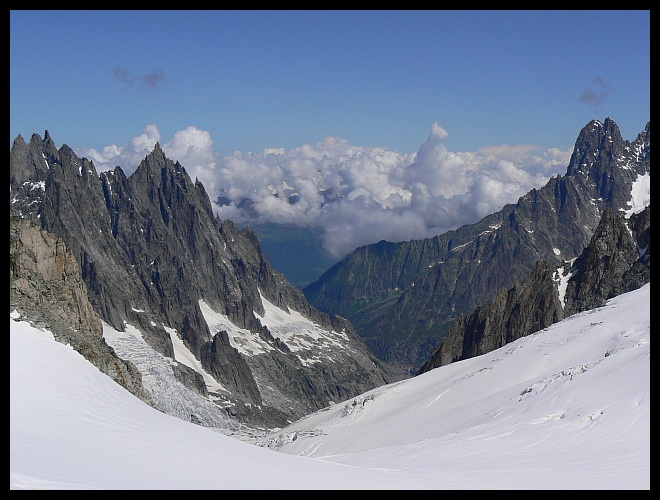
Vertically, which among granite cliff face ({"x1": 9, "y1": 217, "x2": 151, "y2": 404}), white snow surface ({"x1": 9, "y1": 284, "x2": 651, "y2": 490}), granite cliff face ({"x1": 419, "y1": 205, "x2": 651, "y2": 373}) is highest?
granite cliff face ({"x1": 419, "y1": 205, "x2": 651, "y2": 373})

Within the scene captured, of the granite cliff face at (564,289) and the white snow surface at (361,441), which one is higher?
Result: the granite cliff face at (564,289)

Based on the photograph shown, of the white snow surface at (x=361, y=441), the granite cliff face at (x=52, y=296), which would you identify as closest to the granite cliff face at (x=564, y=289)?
the white snow surface at (x=361, y=441)

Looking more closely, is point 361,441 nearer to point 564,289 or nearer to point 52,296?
point 52,296

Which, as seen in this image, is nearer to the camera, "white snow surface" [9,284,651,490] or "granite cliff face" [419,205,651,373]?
"white snow surface" [9,284,651,490]

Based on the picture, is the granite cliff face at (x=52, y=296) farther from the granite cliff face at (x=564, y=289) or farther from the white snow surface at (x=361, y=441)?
the granite cliff face at (x=564, y=289)

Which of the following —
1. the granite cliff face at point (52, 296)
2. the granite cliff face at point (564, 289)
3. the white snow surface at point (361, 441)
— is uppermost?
the granite cliff face at point (564, 289)

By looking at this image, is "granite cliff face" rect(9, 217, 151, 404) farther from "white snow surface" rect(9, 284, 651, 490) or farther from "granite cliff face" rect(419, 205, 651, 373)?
"granite cliff face" rect(419, 205, 651, 373)

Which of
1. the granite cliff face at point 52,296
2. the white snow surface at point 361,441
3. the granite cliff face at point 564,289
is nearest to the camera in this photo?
the white snow surface at point 361,441

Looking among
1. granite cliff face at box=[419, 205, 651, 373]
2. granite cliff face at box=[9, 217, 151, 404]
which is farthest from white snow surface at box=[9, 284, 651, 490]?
granite cliff face at box=[419, 205, 651, 373]

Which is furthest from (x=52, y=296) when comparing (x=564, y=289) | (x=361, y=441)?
(x=564, y=289)
